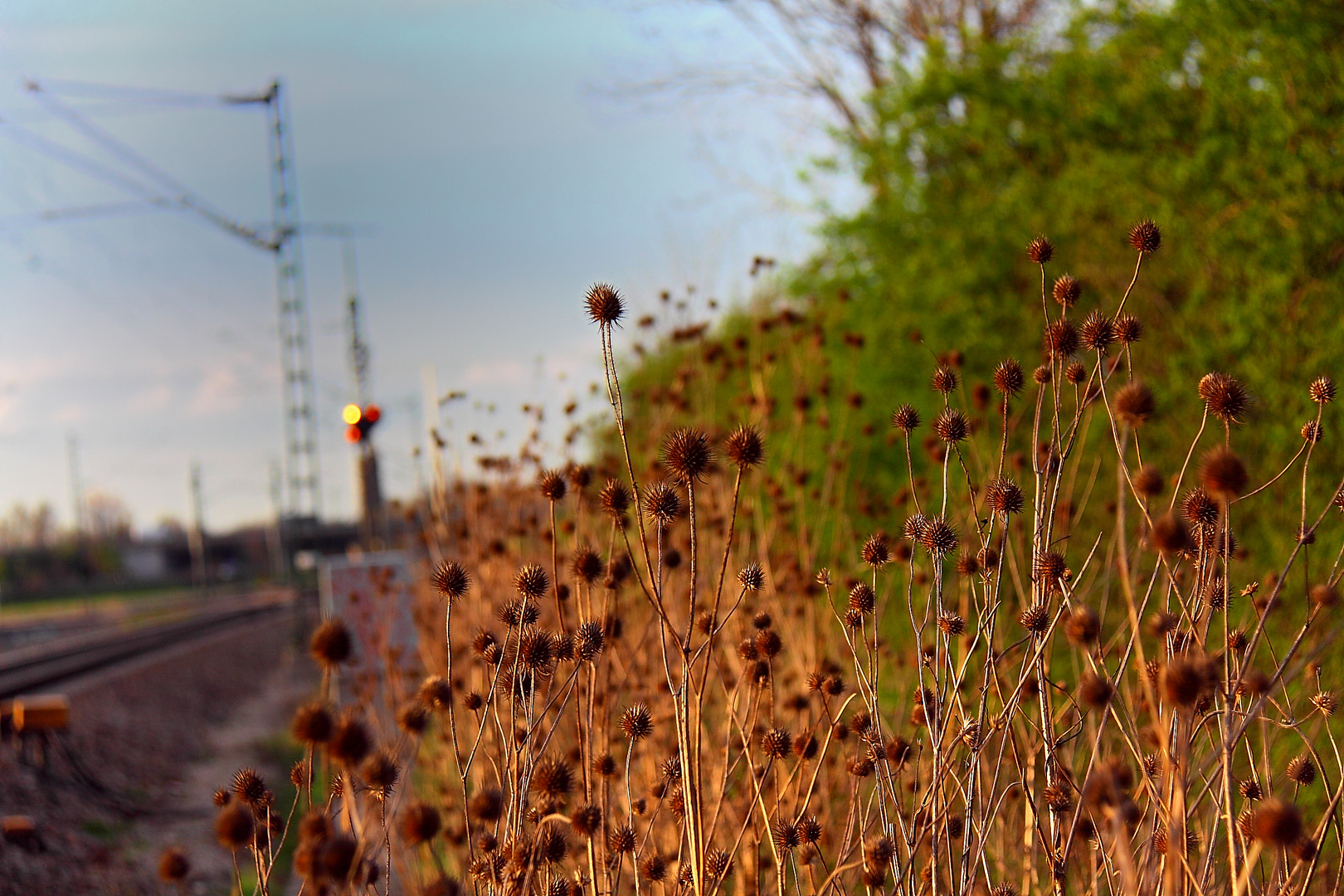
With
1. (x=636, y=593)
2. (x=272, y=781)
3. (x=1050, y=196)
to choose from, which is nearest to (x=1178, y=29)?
(x=1050, y=196)

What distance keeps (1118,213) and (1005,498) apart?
17.1 ft

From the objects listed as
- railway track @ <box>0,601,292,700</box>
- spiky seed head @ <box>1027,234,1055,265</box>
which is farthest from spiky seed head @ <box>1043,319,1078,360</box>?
railway track @ <box>0,601,292,700</box>

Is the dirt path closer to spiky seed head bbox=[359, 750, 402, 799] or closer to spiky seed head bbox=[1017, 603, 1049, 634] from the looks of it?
spiky seed head bbox=[359, 750, 402, 799]

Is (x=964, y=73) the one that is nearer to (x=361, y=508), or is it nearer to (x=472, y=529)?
(x=472, y=529)

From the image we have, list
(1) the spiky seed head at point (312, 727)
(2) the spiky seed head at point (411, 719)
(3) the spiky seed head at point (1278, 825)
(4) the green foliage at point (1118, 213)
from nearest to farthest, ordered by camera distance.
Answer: (3) the spiky seed head at point (1278, 825) < (1) the spiky seed head at point (312, 727) < (2) the spiky seed head at point (411, 719) < (4) the green foliage at point (1118, 213)

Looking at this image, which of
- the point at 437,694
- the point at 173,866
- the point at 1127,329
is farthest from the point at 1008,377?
the point at 173,866

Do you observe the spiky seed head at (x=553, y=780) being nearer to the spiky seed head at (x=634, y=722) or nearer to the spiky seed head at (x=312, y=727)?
the spiky seed head at (x=634, y=722)

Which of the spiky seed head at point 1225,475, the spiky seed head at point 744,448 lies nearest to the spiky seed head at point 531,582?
the spiky seed head at point 744,448

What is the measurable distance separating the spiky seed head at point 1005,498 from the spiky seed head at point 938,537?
4.6 inches

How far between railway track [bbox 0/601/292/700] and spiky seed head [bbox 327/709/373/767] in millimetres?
12345

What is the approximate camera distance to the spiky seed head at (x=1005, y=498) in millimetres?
2217

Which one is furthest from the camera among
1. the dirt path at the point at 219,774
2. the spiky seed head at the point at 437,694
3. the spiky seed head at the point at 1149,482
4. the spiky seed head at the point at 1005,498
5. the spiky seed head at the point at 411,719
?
the dirt path at the point at 219,774

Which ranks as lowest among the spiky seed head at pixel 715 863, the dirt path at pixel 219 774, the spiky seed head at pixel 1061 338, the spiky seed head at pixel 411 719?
the dirt path at pixel 219 774

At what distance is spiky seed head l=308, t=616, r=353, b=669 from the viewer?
66.6 inches
